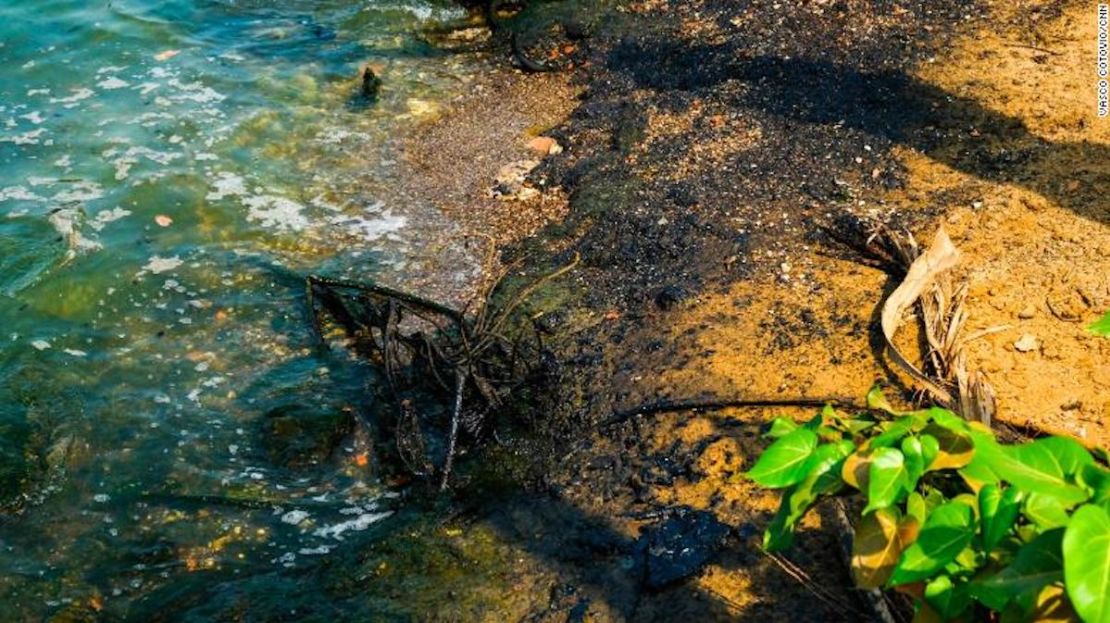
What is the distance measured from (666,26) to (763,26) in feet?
2.71

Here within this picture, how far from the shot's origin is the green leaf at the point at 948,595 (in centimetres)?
198

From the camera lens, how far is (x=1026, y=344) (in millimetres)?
4125

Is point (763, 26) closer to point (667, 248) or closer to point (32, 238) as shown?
point (667, 248)

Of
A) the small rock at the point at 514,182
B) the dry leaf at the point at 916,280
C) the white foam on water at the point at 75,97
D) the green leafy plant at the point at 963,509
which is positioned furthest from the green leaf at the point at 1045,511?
the white foam on water at the point at 75,97

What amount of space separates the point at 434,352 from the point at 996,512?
9.97 feet

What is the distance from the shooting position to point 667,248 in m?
5.21

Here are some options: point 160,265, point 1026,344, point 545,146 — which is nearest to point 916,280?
point 1026,344

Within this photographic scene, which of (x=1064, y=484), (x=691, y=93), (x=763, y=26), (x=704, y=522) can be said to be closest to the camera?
(x=1064, y=484)

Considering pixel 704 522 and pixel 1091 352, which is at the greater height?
pixel 1091 352

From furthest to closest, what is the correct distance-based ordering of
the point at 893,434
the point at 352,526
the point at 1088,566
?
the point at 352,526 → the point at 893,434 → the point at 1088,566

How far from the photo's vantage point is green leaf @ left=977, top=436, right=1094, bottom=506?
178 centimetres

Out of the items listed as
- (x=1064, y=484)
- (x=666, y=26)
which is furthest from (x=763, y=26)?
(x=1064, y=484)

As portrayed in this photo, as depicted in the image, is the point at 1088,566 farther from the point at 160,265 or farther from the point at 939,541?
the point at 160,265

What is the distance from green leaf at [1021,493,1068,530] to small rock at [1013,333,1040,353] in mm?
2517
